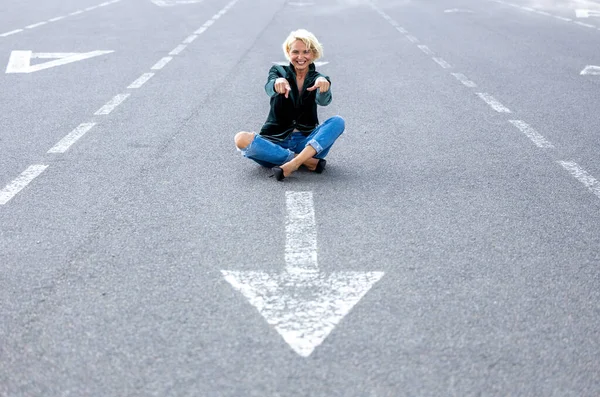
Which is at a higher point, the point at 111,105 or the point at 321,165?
the point at 321,165

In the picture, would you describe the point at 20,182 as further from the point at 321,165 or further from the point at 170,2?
the point at 170,2

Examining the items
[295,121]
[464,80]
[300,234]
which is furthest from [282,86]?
[464,80]

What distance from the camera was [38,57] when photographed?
12.7m

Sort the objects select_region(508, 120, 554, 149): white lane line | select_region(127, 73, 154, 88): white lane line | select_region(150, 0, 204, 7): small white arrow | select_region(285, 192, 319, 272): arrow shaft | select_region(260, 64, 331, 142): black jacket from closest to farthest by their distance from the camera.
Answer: select_region(285, 192, 319, 272): arrow shaft, select_region(260, 64, 331, 142): black jacket, select_region(508, 120, 554, 149): white lane line, select_region(127, 73, 154, 88): white lane line, select_region(150, 0, 204, 7): small white arrow

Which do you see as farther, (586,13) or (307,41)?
(586,13)

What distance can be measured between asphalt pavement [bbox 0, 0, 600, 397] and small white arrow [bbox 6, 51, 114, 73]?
97 cm

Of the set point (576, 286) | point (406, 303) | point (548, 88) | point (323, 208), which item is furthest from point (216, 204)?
point (548, 88)

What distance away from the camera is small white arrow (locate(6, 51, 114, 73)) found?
457 inches

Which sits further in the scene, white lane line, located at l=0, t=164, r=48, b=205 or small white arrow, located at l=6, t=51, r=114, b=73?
small white arrow, located at l=6, t=51, r=114, b=73

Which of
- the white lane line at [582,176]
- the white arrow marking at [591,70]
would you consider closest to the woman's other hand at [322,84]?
the white lane line at [582,176]

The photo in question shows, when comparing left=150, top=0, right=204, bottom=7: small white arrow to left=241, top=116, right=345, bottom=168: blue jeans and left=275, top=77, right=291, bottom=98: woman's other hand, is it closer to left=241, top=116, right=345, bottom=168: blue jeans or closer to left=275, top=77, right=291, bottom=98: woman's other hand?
left=241, top=116, right=345, bottom=168: blue jeans

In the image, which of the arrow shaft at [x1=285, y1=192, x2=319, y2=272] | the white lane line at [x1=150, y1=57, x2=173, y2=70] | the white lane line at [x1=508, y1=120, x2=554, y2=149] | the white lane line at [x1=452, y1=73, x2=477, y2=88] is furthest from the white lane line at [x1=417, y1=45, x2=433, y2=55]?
the arrow shaft at [x1=285, y1=192, x2=319, y2=272]

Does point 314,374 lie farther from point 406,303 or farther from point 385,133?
point 385,133

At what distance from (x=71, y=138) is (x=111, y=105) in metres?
1.59
